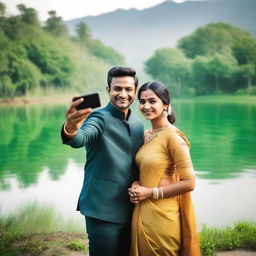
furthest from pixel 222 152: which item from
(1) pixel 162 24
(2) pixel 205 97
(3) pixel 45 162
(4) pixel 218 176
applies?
(1) pixel 162 24

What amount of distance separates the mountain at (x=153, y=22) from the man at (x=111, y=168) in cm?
5645

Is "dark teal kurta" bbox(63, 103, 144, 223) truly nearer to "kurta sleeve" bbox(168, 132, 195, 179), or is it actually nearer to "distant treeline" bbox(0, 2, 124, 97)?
"kurta sleeve" bbox(168, 132, 195, 179)

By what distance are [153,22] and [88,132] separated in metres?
75.0

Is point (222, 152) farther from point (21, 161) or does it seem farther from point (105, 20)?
point (105, 20)

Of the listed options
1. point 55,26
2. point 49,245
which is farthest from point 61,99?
point 49,245

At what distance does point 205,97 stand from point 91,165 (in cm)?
3123

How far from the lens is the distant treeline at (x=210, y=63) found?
3062 centimetres

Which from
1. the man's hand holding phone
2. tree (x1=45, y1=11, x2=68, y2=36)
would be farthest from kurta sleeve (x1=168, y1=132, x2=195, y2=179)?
tree (x1=45, y1=11, x2=68, y2=36)

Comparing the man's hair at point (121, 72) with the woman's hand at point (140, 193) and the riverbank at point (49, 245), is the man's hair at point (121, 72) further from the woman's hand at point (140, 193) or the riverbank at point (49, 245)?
the riverbank at point (49, 245)

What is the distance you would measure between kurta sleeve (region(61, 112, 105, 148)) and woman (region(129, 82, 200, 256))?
11.1 inches

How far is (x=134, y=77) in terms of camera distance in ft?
7.02

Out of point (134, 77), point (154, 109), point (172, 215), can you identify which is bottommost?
point (172, 215)

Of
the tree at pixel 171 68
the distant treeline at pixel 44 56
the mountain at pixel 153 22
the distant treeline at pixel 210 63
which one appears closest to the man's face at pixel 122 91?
the distant treeline at pixel 44 56

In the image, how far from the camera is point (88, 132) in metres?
1.88
